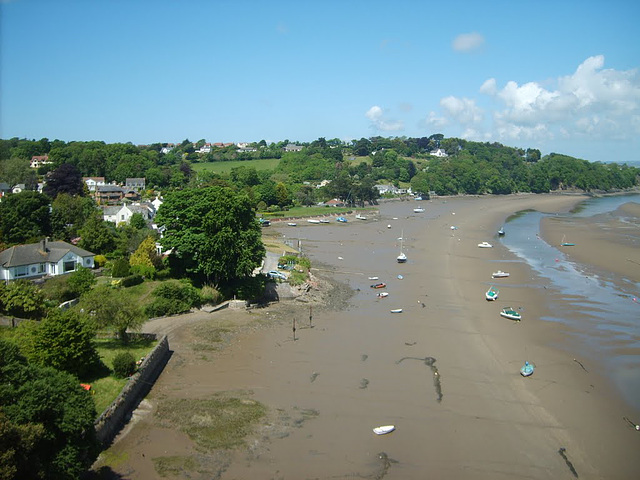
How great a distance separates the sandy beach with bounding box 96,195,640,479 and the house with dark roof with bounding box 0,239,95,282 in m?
12.3

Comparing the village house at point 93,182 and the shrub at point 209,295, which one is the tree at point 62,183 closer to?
the village house at point 93,182

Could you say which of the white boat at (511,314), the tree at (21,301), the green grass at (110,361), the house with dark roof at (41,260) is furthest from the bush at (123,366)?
the white boat at (511,314)

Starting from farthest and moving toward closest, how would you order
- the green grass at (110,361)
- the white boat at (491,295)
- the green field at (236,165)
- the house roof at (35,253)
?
the green field at (236,165)
the white boat at (491,295)
the house roof at (35,253)
the green grass at (110,361)

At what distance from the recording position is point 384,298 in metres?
38.6

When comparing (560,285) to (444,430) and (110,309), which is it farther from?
(110,309)

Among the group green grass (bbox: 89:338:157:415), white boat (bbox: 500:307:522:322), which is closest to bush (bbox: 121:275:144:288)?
green grass (bbox: 89:338:157:415)

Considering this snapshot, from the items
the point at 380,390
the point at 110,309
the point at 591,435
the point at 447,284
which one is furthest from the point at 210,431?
the point at 447,284

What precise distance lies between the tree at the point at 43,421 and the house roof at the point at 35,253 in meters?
21.7

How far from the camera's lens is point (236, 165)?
156 meters

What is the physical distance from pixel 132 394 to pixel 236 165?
139 metres

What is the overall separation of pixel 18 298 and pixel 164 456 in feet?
50.8

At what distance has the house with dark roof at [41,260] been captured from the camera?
117ft

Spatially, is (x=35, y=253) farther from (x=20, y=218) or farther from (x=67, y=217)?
(x=67, y=217)

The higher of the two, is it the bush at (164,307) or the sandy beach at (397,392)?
the bush at (164,307)
